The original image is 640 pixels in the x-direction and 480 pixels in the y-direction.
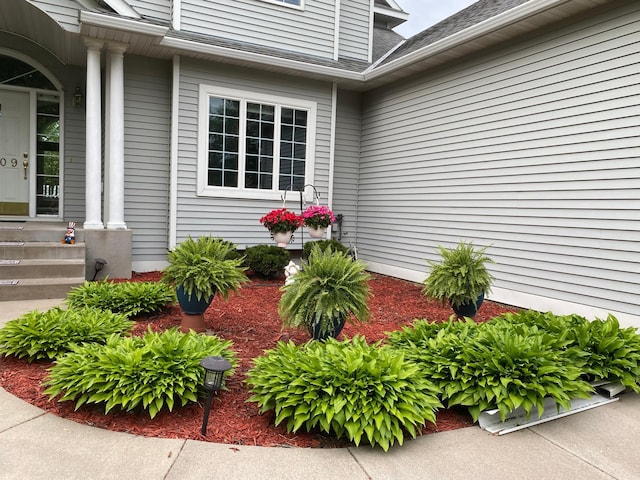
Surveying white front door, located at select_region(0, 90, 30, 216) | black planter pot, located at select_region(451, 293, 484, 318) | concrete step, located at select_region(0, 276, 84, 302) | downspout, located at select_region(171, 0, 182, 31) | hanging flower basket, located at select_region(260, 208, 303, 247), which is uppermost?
downspout, located at select_region(171, 0, 182, 31)

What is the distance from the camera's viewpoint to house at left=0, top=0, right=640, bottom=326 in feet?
17.0

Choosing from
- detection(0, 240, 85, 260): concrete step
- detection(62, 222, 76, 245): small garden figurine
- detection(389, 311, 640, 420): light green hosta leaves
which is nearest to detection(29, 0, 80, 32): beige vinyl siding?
detection(62, 222, 76, 245): small garden figurine

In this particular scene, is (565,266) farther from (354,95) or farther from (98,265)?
(98,265)

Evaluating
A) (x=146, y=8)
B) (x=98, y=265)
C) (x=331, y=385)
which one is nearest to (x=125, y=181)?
(x=98, y=265)

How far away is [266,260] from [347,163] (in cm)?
320

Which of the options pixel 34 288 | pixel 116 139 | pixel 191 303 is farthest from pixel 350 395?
pixel 116 139

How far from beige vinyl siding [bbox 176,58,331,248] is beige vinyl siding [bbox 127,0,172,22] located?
37.0 inches

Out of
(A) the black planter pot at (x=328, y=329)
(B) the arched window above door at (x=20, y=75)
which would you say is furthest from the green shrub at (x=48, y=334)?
(B) the arched window above door at (x=20, y=75)

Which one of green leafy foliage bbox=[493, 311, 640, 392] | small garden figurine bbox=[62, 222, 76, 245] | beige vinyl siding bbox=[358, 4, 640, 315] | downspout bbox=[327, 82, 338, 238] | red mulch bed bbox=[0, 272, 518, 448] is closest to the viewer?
red mulch bed bbox=[0, 272, 518, 448]

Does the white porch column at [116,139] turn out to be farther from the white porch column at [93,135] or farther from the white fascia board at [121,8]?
the white fascia board at [121,8]

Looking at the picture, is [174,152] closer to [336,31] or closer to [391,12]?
[336,31]

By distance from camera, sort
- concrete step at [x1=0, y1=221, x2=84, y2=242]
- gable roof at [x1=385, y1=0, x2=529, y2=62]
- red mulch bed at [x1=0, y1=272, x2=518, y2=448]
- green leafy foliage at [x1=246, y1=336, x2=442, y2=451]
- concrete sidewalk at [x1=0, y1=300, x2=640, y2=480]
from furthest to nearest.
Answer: gable roof at [x1=385, y1=0, x2=529, y2=62] < concrete step at [x1=0, y1=221, x2=84, y2=242] < red mulch bed at [x1=0, y1=272, x2=518, y2=448] < green leafy foliage at [x1=246, y1=336, x2=442, y2=451] < concrete sidewalk at [x1=0, y1=300, x2=640, y2=480]

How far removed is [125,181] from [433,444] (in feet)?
21.0

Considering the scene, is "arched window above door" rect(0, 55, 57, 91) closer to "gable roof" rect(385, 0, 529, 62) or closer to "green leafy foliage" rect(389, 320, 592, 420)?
"gable roof" rect(385, 0, 529, 62)
